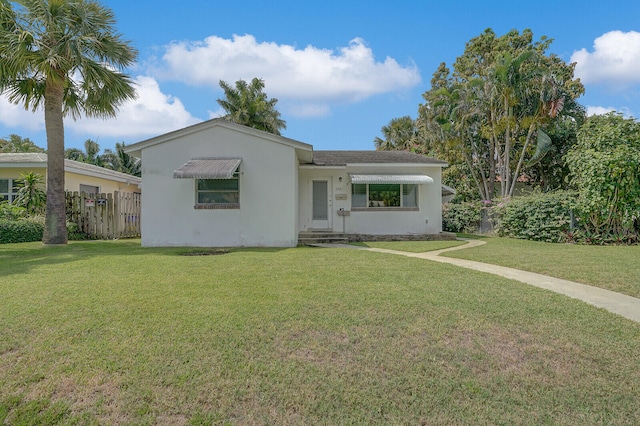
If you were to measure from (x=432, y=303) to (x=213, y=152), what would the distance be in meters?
11.0

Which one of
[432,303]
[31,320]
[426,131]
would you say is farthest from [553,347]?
[426,131]

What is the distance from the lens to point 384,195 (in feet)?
58.1

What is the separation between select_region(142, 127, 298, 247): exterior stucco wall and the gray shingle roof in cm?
365

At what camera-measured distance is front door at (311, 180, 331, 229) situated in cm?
1738

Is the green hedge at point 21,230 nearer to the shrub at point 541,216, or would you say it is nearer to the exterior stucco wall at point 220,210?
the exterior stucco wall at point 220,210

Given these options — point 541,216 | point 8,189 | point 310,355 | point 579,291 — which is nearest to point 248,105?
point 8,189

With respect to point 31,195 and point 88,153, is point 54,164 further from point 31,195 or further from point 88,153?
point 88,153

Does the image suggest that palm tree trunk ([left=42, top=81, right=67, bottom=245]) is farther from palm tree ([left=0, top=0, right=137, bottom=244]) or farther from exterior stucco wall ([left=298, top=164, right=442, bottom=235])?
exterior stucco wall ([left=298, top=164, right=442, bottom=235])

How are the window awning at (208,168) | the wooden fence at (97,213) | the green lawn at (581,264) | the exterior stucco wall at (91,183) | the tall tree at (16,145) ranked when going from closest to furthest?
the green lawn at (581,264) → the window awning at (208,168) → the wooden fence at (97,213) → the exterior stucco wall at (91,183) → the tall tree at (16,145)

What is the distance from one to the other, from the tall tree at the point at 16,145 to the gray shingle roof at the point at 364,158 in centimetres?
3736

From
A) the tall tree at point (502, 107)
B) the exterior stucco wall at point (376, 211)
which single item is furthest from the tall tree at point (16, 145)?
the tall tree at point (502, 107)

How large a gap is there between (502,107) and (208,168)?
17847 mm

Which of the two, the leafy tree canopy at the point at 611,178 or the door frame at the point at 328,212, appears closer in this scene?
the leafy tree canopy at the point at 611,178

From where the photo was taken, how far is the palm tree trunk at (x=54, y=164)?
44.8ft
